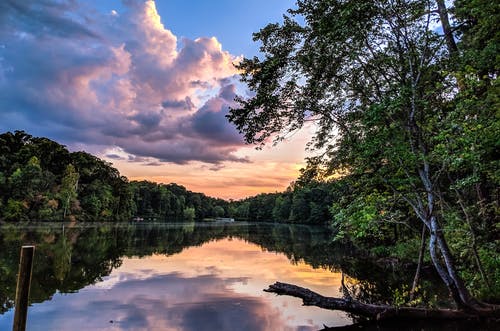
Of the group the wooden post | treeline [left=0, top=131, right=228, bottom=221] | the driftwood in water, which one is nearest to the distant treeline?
treeline [left=0, top=131, right=228, bottom=221]

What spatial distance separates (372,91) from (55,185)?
7380 centimetres

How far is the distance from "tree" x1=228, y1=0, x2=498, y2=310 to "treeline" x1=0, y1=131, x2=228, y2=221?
56.3 m

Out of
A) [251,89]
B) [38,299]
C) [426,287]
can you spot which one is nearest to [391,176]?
[251,89]

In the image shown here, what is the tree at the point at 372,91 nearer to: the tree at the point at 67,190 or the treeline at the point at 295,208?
the treeline at the point at 295,208

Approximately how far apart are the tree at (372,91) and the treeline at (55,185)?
56266 mm

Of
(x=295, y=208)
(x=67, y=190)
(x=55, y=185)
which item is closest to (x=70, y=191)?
(x=67, y=190)

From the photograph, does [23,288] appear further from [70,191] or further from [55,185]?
[55,185]

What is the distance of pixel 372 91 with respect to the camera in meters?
11.3

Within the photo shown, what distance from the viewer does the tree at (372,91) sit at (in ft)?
30.6

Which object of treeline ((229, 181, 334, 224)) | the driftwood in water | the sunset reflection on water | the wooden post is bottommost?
the sunset reflection on water

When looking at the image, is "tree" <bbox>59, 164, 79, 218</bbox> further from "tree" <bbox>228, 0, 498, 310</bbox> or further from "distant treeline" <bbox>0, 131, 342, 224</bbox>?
"tree" <bbox>228, 0, 498, 310</bbox>

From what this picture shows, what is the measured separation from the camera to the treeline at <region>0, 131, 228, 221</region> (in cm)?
5628

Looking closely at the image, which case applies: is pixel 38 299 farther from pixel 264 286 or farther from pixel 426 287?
pixel 426 287

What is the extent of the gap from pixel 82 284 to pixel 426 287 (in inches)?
609
